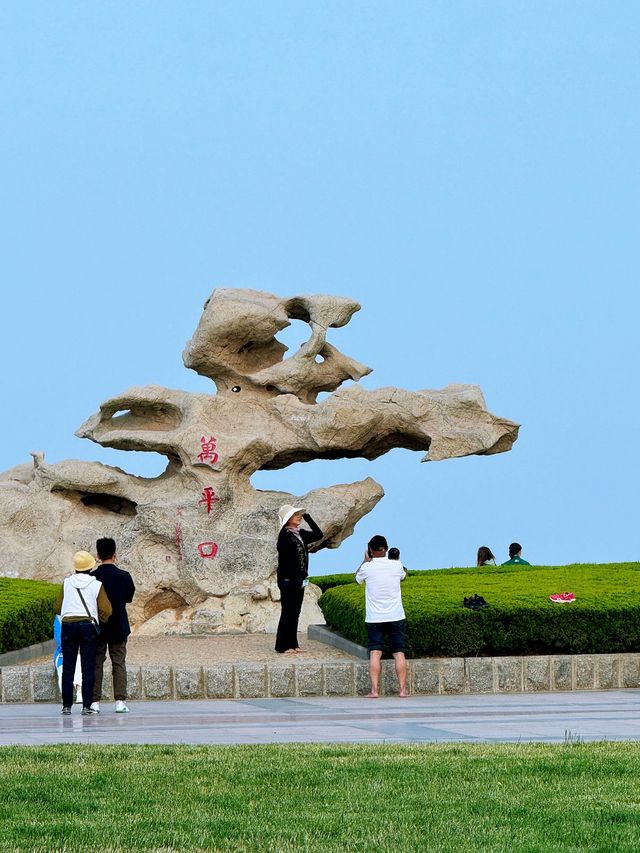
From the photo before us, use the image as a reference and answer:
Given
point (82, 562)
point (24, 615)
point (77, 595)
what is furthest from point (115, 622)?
point (24, 615)

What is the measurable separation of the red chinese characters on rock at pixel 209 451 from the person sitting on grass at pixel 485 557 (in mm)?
5588

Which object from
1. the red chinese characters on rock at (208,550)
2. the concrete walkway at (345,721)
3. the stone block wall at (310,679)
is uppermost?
the red chinese characters on rock at (208,550)

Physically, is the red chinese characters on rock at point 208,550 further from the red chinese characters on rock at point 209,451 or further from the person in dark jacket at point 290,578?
the person in dark jacket at point 290,578

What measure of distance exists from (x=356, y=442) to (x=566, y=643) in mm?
5773

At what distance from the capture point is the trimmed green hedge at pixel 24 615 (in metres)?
14.7

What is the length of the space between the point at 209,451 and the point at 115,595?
680 centimetres

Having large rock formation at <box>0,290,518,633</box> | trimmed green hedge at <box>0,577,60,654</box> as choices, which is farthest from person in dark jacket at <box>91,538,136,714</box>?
large rock formation at <box>0,290,518,633</box>

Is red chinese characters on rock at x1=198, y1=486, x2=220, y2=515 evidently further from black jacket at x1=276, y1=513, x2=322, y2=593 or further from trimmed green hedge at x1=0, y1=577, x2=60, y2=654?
black jacket at x1=276, y1=513, x2=322, y2=593

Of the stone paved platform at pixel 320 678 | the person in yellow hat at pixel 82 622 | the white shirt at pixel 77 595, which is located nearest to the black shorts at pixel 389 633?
the stone paved platform at pixel 320 678

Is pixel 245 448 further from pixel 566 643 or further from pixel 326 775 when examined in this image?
pixel 326 775

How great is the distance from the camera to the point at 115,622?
1204cm

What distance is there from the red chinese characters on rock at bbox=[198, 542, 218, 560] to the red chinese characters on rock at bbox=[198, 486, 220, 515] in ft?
1.70

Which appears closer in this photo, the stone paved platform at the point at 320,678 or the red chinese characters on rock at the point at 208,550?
the stone paved platform at the point at 320,678

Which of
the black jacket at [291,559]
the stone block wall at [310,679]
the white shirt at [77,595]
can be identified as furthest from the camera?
the black jacket at [291,559]
